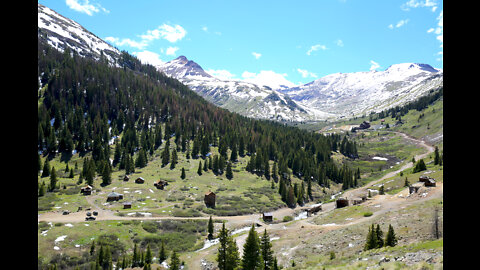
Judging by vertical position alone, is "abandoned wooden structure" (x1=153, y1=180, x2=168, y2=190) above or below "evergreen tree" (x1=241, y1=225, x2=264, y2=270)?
above

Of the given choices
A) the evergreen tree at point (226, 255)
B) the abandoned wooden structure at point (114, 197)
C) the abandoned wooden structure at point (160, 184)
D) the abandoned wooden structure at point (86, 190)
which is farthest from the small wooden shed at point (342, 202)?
the abandoned wooden structure at point (86, 190)

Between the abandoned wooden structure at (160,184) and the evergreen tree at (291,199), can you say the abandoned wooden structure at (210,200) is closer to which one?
the abandoned wooden structure at (160,184)

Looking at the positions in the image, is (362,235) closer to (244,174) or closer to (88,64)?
(244,174)

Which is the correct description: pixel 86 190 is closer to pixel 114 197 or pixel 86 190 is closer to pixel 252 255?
pixel 114 197

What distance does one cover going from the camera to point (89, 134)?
125625 millimetres

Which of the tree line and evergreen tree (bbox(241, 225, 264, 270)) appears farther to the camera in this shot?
the tree line

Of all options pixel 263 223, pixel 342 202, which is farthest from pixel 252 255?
pixel 342 202

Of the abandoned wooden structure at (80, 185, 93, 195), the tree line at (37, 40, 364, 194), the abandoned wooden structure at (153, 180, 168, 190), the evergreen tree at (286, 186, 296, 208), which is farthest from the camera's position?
the tree line at (37, 40, 364, 194)

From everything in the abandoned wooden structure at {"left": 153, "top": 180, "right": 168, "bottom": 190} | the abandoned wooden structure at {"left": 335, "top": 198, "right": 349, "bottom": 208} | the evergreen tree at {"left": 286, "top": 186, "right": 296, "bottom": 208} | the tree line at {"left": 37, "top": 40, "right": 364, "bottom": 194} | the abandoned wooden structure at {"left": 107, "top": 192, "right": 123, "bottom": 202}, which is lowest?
the evergreen tree at {"left": 286, "top": 186, "right": 296, "bottom": 208}

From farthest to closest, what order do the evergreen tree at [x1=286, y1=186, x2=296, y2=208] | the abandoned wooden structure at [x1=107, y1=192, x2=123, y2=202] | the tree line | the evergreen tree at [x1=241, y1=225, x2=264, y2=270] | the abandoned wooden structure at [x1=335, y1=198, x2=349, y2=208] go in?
the tree line < the evergreen tree at [x1=286, y1=186, x2=296, y2=208] < the abandoned wooden structure at [x1=107, y1=192, x2=123, y2=202] < the abandoned wooden structure at [x1=335, y1=198, x2=349, y2=208] < the evergreen tree at [x1=241, y1=225, x2=264, y2=270]

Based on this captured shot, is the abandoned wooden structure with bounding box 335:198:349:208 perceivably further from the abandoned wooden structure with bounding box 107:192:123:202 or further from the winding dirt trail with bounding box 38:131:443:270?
the abandoned wooden structure with bounding box 107:192:123:202

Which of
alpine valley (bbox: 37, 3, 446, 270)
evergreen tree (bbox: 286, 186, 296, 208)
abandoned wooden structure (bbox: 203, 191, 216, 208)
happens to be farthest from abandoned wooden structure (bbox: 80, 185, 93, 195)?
evergreen tree (bbox: 286, 186, 296, 208)
